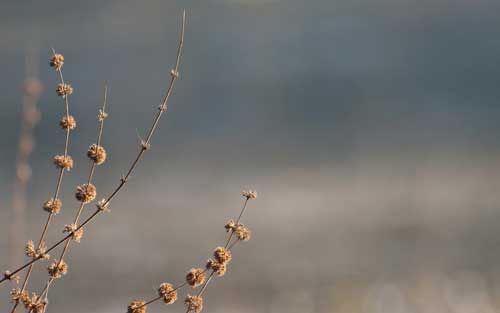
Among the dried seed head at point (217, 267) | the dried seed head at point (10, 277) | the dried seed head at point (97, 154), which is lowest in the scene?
the dried seed head at point (10, 277)

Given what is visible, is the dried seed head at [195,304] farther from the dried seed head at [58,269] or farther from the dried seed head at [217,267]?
the dried seed head at [58,269]

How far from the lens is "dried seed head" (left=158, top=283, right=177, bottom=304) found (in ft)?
12.6

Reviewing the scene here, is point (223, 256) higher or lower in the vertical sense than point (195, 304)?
higher

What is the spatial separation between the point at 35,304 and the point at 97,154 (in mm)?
861

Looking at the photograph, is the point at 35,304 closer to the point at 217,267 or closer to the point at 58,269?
the point at 58,269

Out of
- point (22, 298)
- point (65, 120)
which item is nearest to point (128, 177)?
point (65, 120)

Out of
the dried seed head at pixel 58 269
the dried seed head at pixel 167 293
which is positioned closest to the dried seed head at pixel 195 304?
the dried seed head at pixel 167 293

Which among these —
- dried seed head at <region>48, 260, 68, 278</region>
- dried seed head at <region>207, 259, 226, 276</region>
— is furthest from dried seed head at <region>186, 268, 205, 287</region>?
dried seed head at <region>48, 260, 68, 278</region>

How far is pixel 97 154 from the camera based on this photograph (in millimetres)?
3828

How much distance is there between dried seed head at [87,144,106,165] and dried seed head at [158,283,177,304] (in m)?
0.77

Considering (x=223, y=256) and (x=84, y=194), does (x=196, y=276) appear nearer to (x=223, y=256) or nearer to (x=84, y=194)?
(x=223, y=256)

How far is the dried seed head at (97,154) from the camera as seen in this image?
3.80 metres

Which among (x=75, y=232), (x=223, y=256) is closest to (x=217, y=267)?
(x=223, y=256)

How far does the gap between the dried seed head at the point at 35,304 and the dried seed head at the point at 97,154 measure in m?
0.78
